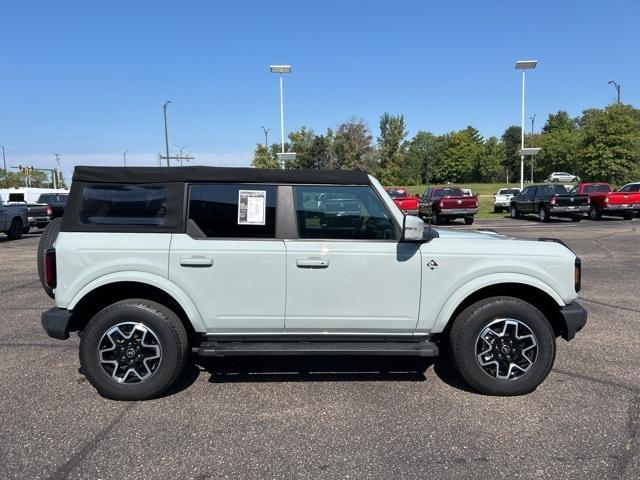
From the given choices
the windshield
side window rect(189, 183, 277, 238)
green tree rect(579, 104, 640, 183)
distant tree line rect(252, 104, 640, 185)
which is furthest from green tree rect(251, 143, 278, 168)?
side window rect(189, 183, 277, 238)

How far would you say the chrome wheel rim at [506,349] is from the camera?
4.16 m

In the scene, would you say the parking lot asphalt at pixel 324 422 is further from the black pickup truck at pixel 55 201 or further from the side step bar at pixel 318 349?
the black pickup truck at pixel 55 201

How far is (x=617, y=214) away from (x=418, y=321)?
25.1m

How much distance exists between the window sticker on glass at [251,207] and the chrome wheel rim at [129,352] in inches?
44.6

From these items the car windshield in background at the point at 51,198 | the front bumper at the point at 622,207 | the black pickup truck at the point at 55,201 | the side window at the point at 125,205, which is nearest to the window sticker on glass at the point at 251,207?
the side window at the point at 125,205

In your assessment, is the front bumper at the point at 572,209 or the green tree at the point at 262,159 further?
the green tree at the point at 262,159

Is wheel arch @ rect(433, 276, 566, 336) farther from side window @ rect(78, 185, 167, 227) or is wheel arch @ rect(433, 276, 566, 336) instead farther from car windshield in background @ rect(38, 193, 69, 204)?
car windshield in background @ rect(38, 193, 69, 204)

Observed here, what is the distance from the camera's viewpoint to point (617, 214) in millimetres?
25281

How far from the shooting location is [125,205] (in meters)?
4.23

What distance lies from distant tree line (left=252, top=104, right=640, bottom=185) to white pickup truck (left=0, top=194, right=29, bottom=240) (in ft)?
40.4

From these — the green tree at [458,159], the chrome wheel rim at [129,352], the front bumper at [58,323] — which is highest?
the green tree at [458,159]

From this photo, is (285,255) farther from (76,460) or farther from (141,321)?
(76,460)

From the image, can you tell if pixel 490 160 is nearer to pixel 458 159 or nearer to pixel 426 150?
pixel 458 159

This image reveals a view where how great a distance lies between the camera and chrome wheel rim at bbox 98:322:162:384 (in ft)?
13.5
